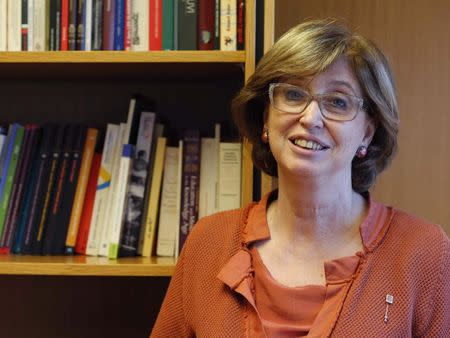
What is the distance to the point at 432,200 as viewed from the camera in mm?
1651

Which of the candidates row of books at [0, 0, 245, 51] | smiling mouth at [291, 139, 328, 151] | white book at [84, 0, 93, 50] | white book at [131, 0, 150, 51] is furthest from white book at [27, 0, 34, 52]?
smiling mouth at [291, 139, 328, 151]

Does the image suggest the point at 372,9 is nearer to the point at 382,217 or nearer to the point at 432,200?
the point at 432,200

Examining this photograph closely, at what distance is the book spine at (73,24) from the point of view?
4.27 ft

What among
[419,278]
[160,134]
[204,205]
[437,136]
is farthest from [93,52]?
[437,136]

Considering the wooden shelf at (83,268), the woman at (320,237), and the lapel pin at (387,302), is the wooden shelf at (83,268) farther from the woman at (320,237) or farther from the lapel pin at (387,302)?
the lapel pin at (387,302)

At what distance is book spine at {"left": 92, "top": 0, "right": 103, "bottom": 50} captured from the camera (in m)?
1.30

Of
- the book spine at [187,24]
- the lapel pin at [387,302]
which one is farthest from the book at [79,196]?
the lapel pin at [387,302]

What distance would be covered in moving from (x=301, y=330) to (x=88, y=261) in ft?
1.55

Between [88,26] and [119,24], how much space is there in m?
0.07

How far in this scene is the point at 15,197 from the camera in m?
1.40

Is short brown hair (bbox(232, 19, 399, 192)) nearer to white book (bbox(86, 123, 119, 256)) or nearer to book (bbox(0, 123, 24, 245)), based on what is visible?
white book (bbox(86, 123, 119, 256))

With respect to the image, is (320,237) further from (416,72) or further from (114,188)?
(416,72)

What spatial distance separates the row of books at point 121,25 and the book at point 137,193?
0.21 meters

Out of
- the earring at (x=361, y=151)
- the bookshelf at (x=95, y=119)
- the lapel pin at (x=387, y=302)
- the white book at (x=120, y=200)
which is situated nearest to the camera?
the lapel pin at (x=387, y=302)
